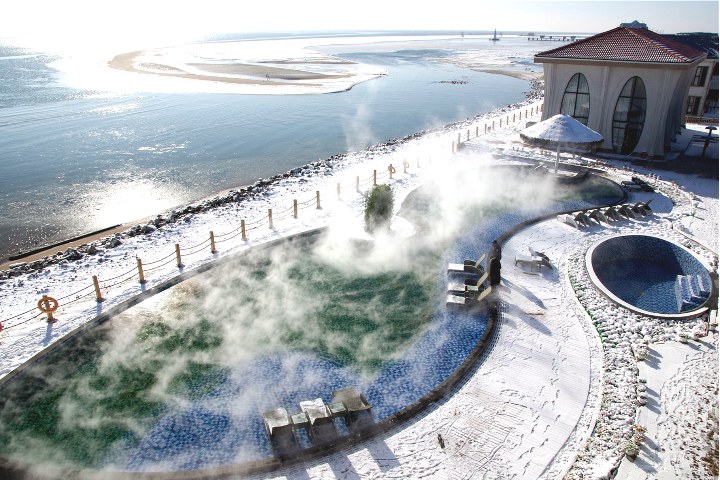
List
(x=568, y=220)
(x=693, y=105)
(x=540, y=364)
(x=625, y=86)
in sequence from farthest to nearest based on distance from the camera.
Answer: (x=693, y=105) < (x=625, y=86) < (x=568, y=220) < (x=540, y=364)

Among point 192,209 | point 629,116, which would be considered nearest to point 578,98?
point 629,116

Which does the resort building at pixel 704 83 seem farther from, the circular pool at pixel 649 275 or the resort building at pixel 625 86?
the circular pool at pixel 649 275

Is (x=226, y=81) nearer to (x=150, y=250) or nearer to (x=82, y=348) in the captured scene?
(x=150, y=250)

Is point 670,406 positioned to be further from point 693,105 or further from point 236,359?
point 693,105

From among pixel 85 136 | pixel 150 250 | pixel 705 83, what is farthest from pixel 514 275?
pixel 85 136

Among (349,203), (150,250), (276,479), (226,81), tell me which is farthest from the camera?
(226,81)

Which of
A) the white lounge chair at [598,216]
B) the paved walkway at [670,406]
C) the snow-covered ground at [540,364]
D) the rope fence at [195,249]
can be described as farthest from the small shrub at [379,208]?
the paved walkway at [670,406]

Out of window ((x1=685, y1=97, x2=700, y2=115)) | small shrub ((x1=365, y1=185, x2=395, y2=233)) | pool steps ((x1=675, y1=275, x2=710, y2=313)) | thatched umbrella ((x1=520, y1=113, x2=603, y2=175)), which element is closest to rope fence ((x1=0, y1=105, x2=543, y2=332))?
small shrub ((x1=365, y1=185, x2=395, y2=233))

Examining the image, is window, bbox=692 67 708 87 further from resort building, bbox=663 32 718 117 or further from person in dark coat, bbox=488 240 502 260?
person in dark coat, bbox=488 240 502 260
